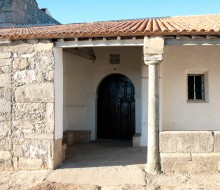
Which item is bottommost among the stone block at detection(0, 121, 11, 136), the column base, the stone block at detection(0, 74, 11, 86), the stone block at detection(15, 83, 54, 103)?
the column base

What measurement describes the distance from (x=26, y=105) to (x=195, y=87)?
16.6 feet

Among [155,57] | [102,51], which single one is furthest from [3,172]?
[102,51]

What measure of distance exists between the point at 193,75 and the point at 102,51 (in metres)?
3.11

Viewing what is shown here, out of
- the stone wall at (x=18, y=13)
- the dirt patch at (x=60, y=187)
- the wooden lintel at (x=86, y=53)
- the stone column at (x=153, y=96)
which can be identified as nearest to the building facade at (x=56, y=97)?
the stone column at (x=153, y=96)

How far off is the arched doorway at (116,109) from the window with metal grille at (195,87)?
208cm

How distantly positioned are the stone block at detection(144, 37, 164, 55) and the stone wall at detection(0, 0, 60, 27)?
37.7 feet

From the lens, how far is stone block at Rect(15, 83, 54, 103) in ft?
21.1

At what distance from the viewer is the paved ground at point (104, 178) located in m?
5.45

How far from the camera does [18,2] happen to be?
53.3 ft

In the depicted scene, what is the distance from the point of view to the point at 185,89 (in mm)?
8828

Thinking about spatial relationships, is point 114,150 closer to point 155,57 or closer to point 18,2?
point 155,57

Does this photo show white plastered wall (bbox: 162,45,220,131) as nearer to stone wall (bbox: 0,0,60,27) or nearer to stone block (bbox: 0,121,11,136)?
stone block (bbox: 0,121,11,136)

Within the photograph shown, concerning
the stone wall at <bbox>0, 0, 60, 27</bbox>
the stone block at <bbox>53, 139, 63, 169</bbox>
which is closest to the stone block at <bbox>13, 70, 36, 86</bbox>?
the stone block at <bbox>53, 139, 63, 169</bbox>

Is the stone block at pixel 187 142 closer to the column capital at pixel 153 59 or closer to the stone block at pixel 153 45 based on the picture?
the column capital at pixel 153 59
